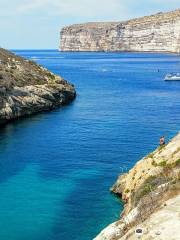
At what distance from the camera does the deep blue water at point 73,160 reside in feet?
150

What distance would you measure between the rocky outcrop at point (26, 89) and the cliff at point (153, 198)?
4985 cm

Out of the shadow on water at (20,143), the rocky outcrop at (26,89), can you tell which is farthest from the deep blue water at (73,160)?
the rocky outcrop at (26,89)

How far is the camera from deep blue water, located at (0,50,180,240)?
4569 cm

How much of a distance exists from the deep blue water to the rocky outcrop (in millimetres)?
3382

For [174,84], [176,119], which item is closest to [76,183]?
[176,119]

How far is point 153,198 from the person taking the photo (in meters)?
35.9

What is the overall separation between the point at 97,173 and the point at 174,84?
114 metres

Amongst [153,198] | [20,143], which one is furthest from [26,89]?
[153,198]

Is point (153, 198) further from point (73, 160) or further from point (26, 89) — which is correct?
point (26, 89)

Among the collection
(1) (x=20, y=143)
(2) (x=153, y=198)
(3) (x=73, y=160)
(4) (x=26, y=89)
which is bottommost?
(1) (x=20, y=143)

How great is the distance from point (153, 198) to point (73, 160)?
103 ft

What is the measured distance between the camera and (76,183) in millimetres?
56469

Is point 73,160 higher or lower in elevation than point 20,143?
higher

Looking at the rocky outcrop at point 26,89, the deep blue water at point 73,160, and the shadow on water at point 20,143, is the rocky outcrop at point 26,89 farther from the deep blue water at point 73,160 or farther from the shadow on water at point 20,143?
the deep blue water at point 73,160
